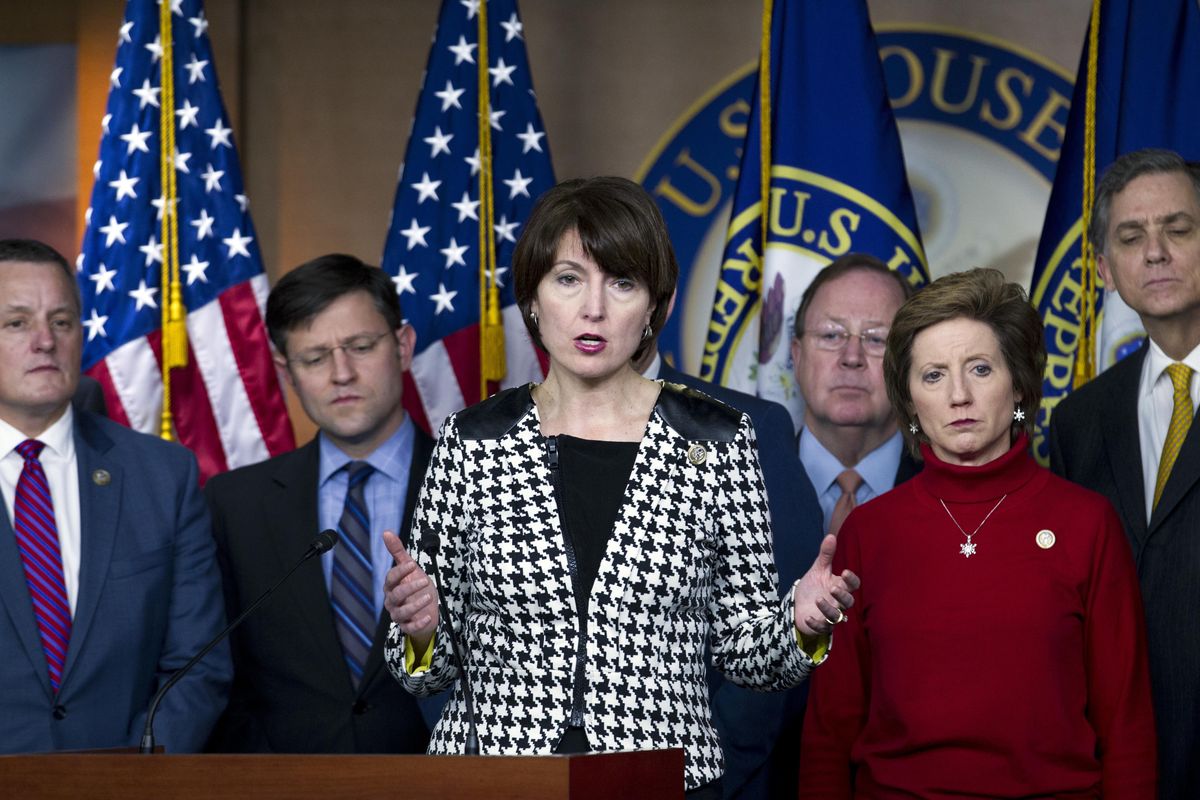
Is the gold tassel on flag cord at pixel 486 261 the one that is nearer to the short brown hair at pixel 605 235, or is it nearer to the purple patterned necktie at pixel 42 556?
the purple patterned necktie at pixel 42 556

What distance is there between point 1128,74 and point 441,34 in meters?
2.01

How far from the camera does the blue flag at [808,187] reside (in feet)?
14.2

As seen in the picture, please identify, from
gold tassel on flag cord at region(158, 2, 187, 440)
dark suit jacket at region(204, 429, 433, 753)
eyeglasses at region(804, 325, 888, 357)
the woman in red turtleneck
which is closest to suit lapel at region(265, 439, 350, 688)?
dark suit jacket at region(204, 429, 433, 753)

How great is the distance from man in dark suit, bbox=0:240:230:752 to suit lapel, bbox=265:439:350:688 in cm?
20

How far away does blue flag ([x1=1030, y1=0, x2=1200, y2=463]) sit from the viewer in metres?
4.10

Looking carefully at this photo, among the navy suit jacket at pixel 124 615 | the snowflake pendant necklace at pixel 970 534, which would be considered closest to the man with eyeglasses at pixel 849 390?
the snowflake pendant necklace at pixel 970 534

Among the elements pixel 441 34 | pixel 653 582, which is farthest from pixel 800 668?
pixel 441 34

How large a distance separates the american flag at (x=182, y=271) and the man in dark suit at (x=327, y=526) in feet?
2.23

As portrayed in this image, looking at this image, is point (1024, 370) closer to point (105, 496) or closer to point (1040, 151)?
point (105, 496)

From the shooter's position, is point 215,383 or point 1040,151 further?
point 1040,151

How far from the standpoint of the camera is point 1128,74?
4.18m

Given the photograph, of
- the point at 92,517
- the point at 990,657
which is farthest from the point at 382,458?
the point at 990,657

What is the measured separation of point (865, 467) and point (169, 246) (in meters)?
2.13

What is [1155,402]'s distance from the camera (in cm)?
338
